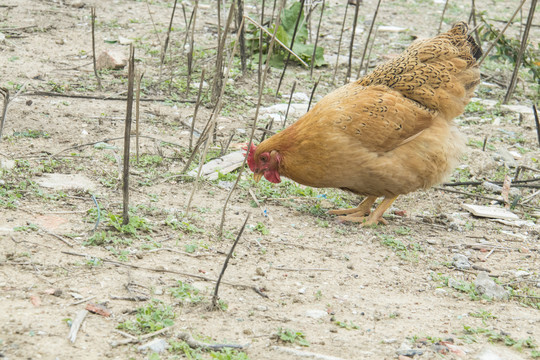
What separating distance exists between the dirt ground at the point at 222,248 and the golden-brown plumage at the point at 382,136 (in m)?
0.37

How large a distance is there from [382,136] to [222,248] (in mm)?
1530

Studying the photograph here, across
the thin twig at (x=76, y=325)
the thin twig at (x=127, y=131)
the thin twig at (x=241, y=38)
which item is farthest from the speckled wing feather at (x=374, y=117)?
the thin twig at (x=241, y=38)

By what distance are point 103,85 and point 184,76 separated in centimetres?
104

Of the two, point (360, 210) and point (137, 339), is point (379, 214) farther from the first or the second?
point (137, 339)

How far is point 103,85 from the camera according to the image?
646 centimetres

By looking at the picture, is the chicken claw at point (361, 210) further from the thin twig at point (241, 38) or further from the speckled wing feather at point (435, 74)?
the thin twig at point (241, 38)

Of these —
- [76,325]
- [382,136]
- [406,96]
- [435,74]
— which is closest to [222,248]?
[76,325]

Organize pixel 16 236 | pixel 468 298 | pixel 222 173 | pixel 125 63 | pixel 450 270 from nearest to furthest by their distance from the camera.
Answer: pixel 16 236
pixel 468 298
pixel 450 270
pixel 222 173
pixel 125 63

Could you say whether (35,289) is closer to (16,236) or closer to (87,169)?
(16,236)

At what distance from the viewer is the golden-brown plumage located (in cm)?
439

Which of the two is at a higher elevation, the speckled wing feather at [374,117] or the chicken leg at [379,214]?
the speckled wing feather at [374,117]

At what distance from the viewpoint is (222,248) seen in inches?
148

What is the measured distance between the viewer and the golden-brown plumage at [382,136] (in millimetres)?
4391

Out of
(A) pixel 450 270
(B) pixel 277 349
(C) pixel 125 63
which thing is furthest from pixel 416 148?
(C) pixel 125 63
